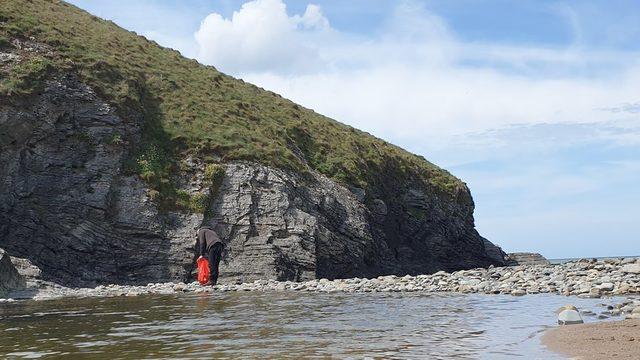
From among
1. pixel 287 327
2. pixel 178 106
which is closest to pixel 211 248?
pixel 287 327

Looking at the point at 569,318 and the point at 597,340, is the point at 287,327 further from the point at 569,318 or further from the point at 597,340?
the point at 597,340

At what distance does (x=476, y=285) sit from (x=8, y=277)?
19.7 m

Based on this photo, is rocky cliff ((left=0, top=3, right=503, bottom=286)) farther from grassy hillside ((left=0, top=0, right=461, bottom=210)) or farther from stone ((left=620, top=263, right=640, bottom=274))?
stone ((left=620, top=263, right=640, bottom=274))

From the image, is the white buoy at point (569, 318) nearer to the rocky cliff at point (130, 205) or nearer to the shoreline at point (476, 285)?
the shoreline at point (476, 285)

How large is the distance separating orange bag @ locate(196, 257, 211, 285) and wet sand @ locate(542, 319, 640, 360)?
2028 centimetres

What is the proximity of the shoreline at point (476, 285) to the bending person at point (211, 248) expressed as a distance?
3.95 ft

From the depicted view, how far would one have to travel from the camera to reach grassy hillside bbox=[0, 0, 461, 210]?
130 ft

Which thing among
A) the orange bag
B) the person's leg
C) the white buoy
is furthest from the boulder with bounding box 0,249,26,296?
the white buoy

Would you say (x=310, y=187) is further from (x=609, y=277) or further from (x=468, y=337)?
(x=468, y=337)

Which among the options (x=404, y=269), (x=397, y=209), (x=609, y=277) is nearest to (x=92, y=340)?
(x=609, y=277)

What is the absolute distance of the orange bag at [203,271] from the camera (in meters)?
30.0

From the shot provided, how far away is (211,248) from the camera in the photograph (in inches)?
1175

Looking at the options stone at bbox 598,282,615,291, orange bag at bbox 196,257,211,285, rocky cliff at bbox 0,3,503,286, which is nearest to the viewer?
stone at bbox 598,282,615,291

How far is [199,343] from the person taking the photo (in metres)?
12.1
